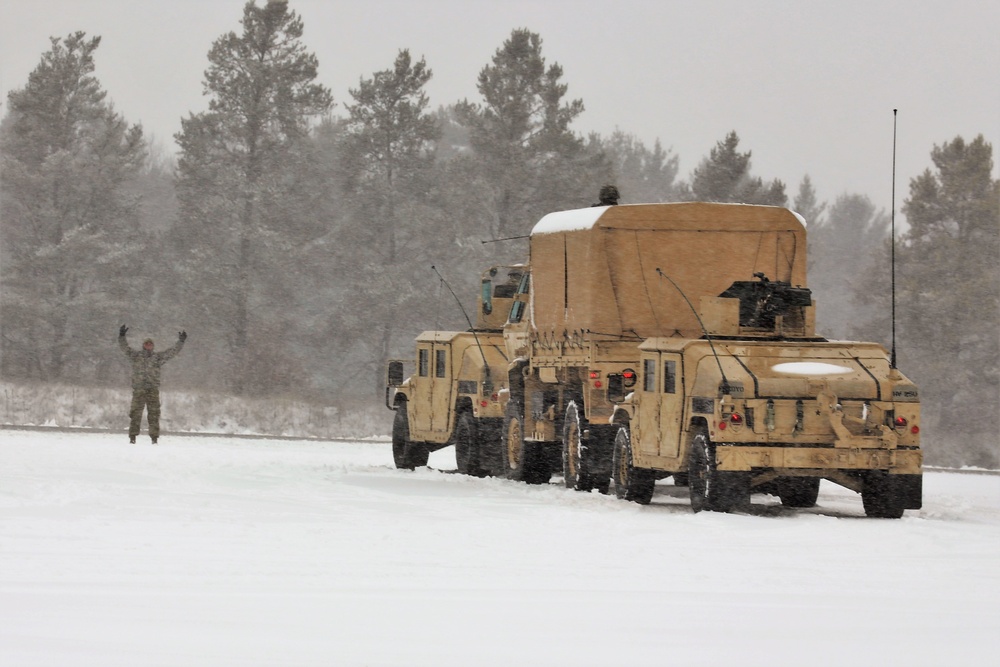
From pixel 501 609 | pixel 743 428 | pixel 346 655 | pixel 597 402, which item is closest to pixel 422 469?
pixel 597 402

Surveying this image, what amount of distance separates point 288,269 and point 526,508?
39.1 meters

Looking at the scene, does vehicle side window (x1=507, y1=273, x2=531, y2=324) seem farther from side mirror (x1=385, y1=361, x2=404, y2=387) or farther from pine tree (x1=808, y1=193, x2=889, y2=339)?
pine tree (x1=808, y1=193, x2=889, y2=339)

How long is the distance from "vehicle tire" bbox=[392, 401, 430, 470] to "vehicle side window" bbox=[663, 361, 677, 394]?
8.81 m

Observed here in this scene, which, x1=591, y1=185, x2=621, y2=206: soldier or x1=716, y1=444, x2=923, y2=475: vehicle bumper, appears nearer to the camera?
x1=716, y1=444, x2=923, y2=475: vehicle bumper

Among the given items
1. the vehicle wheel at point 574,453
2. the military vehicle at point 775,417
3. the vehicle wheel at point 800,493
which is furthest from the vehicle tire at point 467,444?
the military vehicle at point 775,417

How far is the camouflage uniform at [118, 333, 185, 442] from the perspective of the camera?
2916 centimetres

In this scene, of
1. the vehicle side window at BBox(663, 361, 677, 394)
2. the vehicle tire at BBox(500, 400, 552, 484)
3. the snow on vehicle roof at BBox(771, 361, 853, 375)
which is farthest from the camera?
the vehicle tire at BBox(500, 400, 552, 484)

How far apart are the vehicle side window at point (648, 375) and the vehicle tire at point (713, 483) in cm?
112

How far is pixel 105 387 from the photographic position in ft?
157

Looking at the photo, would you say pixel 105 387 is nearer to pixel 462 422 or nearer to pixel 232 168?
pixel 232 168

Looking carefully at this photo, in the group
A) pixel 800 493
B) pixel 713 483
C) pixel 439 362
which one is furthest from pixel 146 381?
pixel 713 483

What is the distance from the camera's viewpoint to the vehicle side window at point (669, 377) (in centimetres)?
1912

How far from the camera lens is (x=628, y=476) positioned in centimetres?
2075

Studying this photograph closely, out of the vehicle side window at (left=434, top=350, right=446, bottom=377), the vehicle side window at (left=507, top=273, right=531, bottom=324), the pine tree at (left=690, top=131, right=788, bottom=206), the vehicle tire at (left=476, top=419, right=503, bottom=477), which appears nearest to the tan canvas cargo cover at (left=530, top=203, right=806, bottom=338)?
the vehicle side window at (left=507, top=273, right=531, bottom=324)
